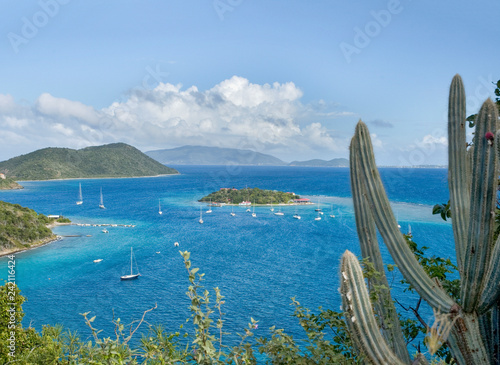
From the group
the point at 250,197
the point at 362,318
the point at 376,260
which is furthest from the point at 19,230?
the point at 362,318

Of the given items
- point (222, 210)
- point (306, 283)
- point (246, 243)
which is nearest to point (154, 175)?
point (222, 210)

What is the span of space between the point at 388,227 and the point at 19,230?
45.2 m

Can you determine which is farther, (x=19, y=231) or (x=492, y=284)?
(x=19, y=231)

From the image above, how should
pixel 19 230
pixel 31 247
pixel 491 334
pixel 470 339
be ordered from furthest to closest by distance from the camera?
pixel 19 230
pixel 31 247
pixel 491 334
pixel 470 339

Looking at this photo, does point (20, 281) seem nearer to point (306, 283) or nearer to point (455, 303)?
point (306, 283)

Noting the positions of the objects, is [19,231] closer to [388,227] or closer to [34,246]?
[34,246]

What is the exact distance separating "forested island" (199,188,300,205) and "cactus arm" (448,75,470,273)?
66630 millimetres

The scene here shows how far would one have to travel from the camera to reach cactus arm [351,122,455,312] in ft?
8.77

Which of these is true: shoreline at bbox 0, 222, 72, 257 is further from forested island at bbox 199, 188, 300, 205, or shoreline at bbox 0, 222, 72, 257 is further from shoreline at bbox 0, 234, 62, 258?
forested island at bbox 199, 188, 300, 205

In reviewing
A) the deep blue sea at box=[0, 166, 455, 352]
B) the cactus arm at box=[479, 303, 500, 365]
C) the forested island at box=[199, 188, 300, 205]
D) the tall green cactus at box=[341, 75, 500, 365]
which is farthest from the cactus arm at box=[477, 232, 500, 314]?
the forested island at box=[199, 188, 300, 205]

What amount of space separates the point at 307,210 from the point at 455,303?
196 feet

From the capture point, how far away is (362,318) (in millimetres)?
2229

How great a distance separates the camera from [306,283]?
26.9 meters

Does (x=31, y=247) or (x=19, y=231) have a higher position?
(x=19, y=231)
